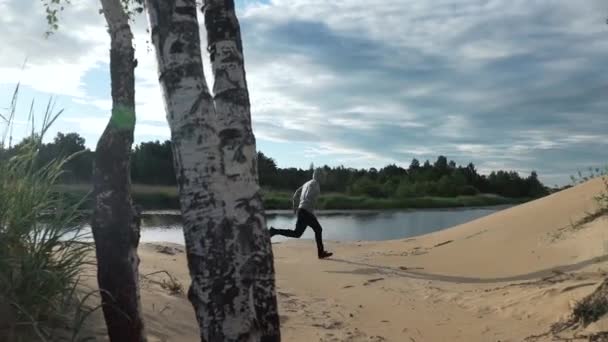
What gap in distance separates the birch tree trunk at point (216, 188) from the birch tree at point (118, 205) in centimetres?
100

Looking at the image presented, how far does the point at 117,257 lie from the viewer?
3.98 meters

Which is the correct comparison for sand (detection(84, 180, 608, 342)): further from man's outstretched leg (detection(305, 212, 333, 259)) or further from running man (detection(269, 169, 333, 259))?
running man (detection(269, 169, 333, 259))

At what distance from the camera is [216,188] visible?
3129 mm

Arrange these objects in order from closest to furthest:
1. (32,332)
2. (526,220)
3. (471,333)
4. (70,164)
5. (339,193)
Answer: (32,332), (70,164), (471,333), (526,220), (339,193)

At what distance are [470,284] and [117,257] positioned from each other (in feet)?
20.0

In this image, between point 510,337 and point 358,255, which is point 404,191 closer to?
point 358,255

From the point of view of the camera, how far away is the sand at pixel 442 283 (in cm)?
596

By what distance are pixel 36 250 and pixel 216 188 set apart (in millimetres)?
1652

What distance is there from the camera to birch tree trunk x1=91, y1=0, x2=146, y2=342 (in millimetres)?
3959

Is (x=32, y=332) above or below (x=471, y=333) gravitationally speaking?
above

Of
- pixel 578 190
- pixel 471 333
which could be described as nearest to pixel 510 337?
pixel 471 333

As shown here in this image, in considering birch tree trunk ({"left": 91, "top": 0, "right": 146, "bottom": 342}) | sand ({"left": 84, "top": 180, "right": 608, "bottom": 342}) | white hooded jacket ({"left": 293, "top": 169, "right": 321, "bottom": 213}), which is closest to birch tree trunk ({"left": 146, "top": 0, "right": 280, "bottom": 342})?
birch tree trunk ({"left": 91, "top": 0, "right": 146, "bottom": 342})

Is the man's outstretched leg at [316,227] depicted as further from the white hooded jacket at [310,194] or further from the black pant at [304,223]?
the white hooded jacket at [310,194]

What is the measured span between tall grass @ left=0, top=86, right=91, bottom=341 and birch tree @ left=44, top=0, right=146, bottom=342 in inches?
10.3
